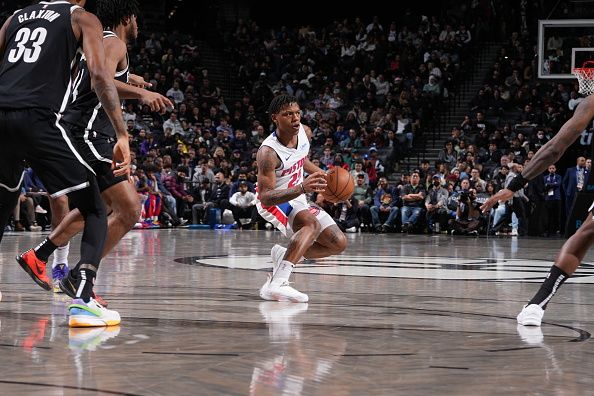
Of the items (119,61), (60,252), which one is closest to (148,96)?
(119,61)

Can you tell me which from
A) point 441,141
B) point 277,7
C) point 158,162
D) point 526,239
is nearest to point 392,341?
point 526,239

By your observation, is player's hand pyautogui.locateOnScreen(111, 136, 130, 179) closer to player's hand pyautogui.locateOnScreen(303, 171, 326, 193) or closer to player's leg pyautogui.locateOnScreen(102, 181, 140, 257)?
player's leg pyautogui.locateOnScreen(102, 181, 140, 257)

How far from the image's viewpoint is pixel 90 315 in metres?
5.25

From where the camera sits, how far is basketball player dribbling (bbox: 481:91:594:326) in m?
5.44

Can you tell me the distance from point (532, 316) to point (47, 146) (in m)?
2.71

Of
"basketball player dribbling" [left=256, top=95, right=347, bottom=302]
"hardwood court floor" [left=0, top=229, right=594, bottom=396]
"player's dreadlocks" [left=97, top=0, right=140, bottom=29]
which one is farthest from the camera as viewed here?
"basketball player dribbling" [left=256, top=95, right=347, bottom=302]

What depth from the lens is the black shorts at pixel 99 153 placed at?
5.94 m

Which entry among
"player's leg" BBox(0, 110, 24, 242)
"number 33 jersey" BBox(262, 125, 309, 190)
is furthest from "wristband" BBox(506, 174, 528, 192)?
"player's leg" BBox(0, 110, 24, 242)

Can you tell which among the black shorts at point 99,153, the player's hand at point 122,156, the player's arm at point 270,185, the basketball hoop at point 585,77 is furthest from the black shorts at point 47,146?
the basketball hoop at point 585,77

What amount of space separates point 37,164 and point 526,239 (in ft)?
42.5

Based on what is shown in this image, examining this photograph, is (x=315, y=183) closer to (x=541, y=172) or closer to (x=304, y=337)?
(x=541, y=172)

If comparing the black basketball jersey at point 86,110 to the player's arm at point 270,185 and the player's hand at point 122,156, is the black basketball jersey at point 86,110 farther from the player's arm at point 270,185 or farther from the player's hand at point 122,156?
the player's arm at point 270,185

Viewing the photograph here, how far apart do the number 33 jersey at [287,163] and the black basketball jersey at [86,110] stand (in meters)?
1.36

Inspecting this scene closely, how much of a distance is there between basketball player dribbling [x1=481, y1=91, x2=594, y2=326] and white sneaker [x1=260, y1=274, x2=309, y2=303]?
5.47 ft
